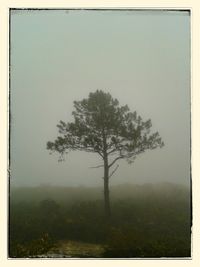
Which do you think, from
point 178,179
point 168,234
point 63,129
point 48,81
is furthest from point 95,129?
point 168,234

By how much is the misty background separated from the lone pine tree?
0.12 m

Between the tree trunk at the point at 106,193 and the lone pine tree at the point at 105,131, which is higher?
the lone pine tree at the point at 105,131

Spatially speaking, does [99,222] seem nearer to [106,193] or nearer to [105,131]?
[106,193]

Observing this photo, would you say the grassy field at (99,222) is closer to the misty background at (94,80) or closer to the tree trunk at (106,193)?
the tree trunk at (106,193)

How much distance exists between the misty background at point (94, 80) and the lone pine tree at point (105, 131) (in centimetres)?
12

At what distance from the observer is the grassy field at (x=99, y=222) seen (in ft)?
22.5

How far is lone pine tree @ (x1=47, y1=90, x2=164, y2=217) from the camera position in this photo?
7.04 meters

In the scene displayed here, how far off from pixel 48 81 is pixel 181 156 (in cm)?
282

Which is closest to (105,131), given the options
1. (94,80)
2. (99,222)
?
(94,80)

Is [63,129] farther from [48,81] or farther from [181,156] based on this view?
[181,156]

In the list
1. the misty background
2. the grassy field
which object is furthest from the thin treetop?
the grassy field

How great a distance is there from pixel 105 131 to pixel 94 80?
960 millimetres

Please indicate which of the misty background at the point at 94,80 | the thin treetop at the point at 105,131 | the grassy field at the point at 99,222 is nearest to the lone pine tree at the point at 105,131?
the thin treetop at the point at 105,131

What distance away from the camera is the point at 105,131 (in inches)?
278
